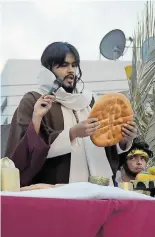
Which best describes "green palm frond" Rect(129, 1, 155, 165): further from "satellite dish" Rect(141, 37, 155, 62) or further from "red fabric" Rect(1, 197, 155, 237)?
"red fabric" Rect(1, 197, 155, 237)

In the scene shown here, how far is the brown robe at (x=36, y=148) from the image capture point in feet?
3.89

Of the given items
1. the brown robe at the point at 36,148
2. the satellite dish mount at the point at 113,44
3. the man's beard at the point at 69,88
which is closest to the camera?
the brown robe at the point at 36,148

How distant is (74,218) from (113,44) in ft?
18.6

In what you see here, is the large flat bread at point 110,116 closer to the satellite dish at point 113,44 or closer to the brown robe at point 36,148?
the brown robe at point 36,148

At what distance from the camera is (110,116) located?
129 centimetres

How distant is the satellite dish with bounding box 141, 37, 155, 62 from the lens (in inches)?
210

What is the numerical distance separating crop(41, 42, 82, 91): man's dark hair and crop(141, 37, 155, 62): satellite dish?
3.98 m

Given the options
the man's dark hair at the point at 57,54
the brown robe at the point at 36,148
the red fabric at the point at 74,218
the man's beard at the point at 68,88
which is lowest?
the red fabric at the point at 74,218

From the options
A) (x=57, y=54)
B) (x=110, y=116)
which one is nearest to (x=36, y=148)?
(x=110, y=116)

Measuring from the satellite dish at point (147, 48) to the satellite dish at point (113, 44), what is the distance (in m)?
0.40

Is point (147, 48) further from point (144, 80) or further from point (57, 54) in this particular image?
point (57, 54)

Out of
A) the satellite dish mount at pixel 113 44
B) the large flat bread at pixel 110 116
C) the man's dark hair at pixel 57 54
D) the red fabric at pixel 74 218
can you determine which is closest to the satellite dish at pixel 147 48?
the satellite dish mount at pixel 113 44

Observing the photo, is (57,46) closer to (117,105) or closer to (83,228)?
(117,105)

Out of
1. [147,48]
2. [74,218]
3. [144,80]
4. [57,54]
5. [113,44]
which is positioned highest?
[113,44]
